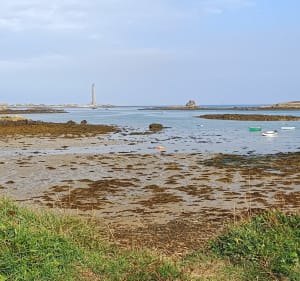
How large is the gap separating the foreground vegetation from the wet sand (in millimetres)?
868

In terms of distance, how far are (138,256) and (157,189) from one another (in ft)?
22.2

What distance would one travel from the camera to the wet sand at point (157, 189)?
7.70 metres

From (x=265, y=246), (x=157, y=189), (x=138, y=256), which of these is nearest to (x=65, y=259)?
(x=138, y=256)

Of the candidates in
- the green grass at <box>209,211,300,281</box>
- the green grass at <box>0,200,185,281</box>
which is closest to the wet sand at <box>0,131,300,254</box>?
the green grass at <box>209,211,300,281</box>

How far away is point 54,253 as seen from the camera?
15.7ft

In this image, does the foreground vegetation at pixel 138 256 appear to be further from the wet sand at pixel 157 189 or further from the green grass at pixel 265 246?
the wet sand at pixel 157 189

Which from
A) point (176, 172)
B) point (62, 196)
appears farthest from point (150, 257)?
point (176, 172)

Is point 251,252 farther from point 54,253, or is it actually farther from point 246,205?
point 246,205

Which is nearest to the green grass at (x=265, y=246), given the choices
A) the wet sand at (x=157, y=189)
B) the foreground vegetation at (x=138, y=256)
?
the foreground vegetation at (x=138, y=256)

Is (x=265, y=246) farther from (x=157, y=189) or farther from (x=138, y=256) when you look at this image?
(x=157, y=189)

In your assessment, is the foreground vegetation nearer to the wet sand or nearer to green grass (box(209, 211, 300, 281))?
green grass (box(209, 211, 300, 281))

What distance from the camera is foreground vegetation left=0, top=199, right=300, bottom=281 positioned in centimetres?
447

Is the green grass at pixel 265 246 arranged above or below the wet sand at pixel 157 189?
above

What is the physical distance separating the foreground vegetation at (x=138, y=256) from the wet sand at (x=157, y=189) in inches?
34.2
